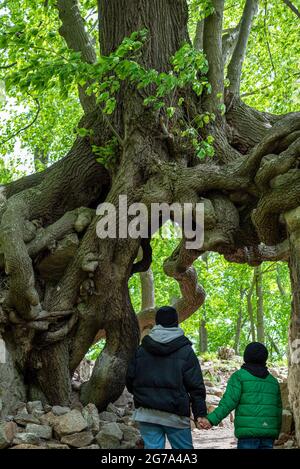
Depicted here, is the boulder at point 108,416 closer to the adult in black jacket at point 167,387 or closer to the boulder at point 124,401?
the boulder at point 124,401

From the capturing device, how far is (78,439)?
6469 millimetres

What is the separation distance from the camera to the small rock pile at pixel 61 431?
633 centimetres

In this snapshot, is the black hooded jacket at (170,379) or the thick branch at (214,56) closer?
the black hooded jacket at (170,379)

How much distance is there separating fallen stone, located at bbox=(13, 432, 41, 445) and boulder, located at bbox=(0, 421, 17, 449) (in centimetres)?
6

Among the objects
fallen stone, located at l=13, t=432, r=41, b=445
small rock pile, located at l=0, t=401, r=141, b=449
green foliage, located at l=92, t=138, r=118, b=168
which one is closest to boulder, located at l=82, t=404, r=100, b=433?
small rock pile, located at l=0, t=401, r=141, b=449

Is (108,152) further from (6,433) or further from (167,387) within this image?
(167,387)

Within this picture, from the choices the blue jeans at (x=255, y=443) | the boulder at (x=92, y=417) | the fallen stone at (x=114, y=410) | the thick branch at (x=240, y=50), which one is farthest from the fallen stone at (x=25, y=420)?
the thick branch at (x=240, y=50)

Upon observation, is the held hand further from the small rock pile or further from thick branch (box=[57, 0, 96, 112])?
thick branch (box=[57, 0, 96, 112])

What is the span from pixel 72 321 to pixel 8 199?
2068 mm

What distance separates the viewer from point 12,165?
19.7 meters

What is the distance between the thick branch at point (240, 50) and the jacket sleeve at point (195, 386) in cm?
561

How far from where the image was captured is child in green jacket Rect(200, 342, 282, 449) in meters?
4.89

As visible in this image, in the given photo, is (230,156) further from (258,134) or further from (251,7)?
(251,7)
